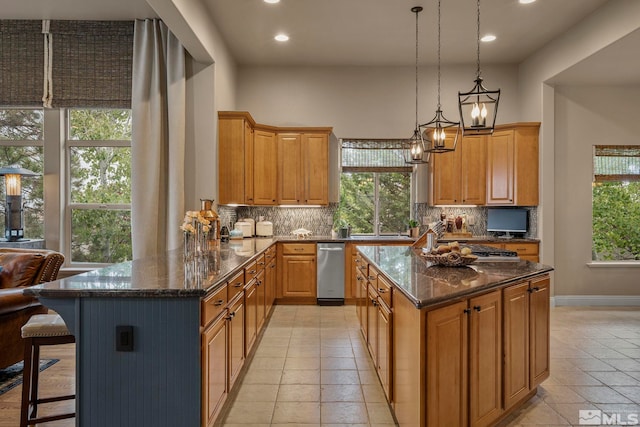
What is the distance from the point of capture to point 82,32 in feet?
16.0

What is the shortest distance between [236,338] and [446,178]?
4279mm

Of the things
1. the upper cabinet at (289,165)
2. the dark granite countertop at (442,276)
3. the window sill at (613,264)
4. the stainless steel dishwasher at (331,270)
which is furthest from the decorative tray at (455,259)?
the window sill at (613,264)

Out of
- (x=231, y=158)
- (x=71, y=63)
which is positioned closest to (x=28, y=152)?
(x=71, y=63)

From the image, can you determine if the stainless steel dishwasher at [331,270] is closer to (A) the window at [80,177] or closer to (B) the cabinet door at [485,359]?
(A) the window at [80,177]

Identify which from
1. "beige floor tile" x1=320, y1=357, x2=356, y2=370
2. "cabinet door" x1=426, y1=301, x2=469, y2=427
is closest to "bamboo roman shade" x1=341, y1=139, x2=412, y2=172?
"beige floor tile" x1=320, y1=357, x2=356, y2=370

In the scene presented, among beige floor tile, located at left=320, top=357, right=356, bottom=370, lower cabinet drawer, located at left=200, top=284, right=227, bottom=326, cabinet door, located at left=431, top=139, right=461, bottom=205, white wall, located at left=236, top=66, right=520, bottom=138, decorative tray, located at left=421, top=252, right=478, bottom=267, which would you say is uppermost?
white wall, located at left=236, top=66, right=520, bottom=138

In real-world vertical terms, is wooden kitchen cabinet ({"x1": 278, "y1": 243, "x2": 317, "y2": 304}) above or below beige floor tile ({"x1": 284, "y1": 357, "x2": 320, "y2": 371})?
above

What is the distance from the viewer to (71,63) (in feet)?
16.1

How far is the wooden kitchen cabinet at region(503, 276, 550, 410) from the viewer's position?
2348mm

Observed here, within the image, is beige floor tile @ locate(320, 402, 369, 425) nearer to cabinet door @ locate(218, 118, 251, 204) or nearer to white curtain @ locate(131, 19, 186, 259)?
white curtain @ locate(131, 19, 186, 259)

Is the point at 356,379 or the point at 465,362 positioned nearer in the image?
the point at 465,362

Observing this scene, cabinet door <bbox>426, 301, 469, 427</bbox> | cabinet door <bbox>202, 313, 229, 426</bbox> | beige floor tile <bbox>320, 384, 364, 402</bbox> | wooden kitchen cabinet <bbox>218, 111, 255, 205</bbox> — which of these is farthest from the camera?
wooden kitchen cabinet <bbox>218, 111, 255, 205</bbox>

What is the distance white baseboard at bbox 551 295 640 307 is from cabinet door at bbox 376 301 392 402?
394 cm

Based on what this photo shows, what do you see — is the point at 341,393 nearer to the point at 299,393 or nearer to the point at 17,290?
the point at 299,393
